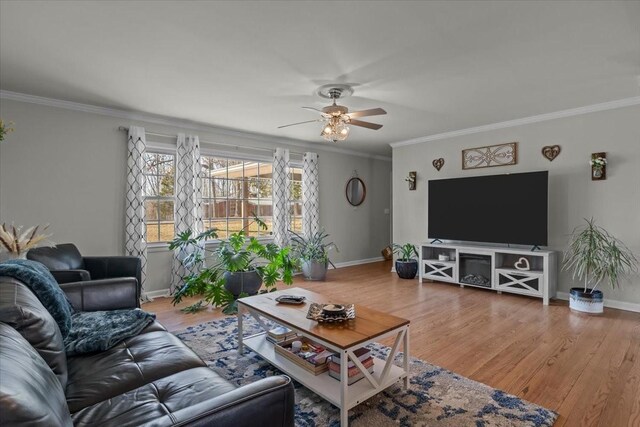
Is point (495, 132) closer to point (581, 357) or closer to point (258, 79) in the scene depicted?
point (581, 357)

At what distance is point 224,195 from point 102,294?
2.93m

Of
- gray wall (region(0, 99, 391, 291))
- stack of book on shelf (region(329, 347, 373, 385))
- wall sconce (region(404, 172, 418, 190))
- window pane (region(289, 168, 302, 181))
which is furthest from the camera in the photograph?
window pane (region(289, 168, 302, 181))

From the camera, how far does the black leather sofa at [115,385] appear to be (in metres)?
0.83

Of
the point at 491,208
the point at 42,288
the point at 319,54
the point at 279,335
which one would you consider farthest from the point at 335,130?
the point at 491,208

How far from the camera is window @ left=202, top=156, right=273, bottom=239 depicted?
16.4 ft

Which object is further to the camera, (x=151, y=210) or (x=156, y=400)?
(x=151, y=210)

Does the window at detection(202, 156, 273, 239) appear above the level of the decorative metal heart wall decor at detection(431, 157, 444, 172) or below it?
below

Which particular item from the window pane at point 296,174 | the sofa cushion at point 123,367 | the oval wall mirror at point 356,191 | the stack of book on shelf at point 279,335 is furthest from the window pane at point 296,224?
the sofa cushion at point 123,367

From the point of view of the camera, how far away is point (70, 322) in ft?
5.86

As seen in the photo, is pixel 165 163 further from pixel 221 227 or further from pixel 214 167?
pixel 221 227

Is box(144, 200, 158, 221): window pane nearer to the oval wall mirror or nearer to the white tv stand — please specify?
the oval wall mirror

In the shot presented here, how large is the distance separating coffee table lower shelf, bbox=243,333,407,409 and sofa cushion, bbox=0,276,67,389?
1185 millimetres

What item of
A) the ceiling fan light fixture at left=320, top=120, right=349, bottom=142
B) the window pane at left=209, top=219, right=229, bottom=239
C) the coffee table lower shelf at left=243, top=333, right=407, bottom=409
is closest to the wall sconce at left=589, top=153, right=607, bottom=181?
the ceiling fan light fixture at left=320, top=120, right=349, bottom=142

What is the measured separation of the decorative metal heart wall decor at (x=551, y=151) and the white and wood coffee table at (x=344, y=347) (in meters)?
3.56
